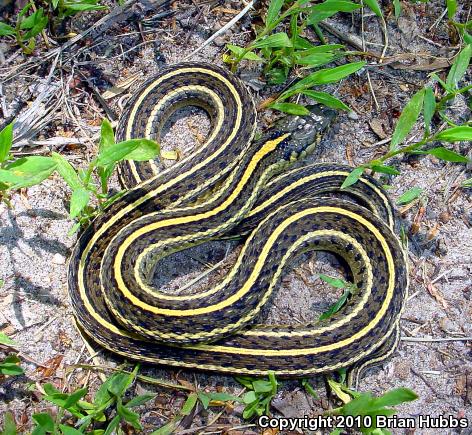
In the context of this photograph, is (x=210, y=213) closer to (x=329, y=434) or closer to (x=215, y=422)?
(x=215, y=422)

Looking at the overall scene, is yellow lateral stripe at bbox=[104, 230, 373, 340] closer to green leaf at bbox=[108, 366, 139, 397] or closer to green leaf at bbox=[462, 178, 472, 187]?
green leaf at bbox=[108, 366, 139, 397]

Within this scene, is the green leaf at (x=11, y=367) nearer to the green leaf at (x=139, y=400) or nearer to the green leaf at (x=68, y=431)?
the green leaf at (x=68, y=431)

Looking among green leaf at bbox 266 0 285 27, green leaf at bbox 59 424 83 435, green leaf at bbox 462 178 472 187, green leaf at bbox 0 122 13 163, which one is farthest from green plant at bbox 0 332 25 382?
green leaf at bbox 462 178 472 187

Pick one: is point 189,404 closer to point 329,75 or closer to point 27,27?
point 329,75

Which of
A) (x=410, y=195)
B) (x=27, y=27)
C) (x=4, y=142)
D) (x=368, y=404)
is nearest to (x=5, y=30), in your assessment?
(x=27, y=27)

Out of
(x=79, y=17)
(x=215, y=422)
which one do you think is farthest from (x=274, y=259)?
(x=79, y=17)

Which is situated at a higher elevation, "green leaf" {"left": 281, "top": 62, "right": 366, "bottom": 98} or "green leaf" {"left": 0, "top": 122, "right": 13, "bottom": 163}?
"green leaf" {"left": 0, "top": 122, "right": 13, "bottom": 163}

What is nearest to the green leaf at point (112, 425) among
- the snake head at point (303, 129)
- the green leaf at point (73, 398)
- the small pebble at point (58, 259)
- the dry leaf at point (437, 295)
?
the green leaf at point (73, 398)
